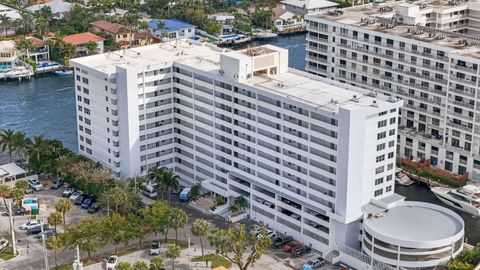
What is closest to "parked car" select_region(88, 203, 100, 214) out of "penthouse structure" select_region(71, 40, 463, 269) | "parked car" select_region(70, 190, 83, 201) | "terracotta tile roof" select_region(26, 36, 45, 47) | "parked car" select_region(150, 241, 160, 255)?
"parked car" select_region(70, 190, 83, 201)

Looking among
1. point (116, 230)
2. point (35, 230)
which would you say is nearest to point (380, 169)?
point (116, 230)

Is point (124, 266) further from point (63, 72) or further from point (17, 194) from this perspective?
point (63, 72)

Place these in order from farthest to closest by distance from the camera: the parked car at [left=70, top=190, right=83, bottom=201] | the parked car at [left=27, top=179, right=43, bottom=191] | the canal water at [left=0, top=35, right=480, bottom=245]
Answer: the canal water at [left=0, top=35, right=480, bottom=245] < the parked car at [left=27, top=179, right=43, bottom=191] < the parked car at [left=70, top=190, right=83, bottom=201]

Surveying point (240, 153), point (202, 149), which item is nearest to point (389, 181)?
point (240, 153)

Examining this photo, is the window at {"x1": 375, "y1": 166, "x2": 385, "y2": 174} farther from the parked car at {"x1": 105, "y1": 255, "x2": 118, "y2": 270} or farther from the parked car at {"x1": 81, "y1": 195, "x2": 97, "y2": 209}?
the parked car at {"x1": 81, "y1": 195, "x2": 97, "y2": 209}

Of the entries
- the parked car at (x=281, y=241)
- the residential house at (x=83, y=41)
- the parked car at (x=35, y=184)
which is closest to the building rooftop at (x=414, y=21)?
the parked car at (x=281, y=241)

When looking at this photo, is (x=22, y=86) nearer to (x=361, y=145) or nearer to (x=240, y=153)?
(x=240, y=153)

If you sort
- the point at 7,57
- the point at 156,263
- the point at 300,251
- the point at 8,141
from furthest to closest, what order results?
the point at 7,57 < the point at 8,141 < the point at 300,251 < the point at 156,263
